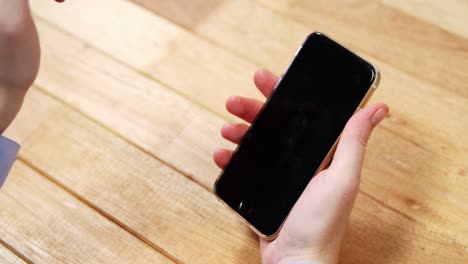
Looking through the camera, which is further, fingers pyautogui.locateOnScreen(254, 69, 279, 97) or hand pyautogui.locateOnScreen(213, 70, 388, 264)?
fingers pyautogui.locateOnScreen(254, 69, 279, 97)

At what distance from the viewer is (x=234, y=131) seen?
60 centimetres

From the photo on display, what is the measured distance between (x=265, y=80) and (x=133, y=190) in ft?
0.73

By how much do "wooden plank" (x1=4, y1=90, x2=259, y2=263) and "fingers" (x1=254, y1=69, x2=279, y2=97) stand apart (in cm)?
16

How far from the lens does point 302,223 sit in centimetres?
49

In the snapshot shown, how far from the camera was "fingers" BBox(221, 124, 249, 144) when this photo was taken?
0.60 meters

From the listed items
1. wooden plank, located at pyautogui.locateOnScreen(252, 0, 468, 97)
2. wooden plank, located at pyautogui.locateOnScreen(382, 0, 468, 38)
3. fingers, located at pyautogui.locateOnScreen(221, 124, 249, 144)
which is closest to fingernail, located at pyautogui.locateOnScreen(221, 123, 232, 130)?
fingers, located at pyautogui.locateOnScreen(221, 124, 249, 144)

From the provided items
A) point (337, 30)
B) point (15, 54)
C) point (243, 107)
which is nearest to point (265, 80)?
point (243, 107)

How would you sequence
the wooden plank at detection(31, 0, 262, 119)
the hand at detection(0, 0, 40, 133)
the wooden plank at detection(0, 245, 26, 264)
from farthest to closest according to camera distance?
the wooden plank at detection(31, 0, 262, 119)
the wooden plank at detection(0, 245, 26, 264)
the hand at detection(0, 0, 40, 133)

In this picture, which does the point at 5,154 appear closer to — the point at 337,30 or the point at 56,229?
the point at 56,229

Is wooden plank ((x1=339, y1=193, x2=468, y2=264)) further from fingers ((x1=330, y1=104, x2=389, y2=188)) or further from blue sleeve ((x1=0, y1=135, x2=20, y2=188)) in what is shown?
blue sleeve ((x1=0, y1=135, x2=20, y2=188))

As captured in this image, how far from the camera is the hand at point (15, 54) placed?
44cm

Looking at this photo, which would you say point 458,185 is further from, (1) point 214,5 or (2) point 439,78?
(1) point 214,5

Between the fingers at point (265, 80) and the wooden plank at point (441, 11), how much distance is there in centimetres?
25

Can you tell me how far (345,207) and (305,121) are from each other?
111mm
